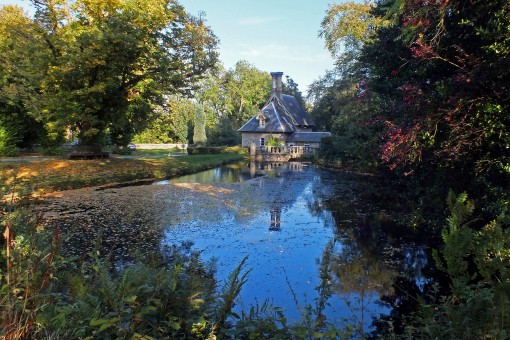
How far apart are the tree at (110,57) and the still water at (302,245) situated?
8.79 metres

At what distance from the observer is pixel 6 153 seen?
2444cm

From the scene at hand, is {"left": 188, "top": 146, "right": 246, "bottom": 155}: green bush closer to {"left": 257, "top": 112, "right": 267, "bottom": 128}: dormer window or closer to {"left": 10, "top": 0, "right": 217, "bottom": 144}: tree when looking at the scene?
{"left": 257, "top": 112, "right": 267, "bottom": 128}: dormer window

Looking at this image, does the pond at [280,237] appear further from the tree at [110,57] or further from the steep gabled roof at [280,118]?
the steep gabled roof at [280,118]

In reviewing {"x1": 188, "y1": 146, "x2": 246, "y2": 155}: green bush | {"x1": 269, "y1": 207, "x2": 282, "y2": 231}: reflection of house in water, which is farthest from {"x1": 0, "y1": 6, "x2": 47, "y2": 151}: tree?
{"x1": 188, "y1": 146, "x2": 246, "y2": 155}: green bush

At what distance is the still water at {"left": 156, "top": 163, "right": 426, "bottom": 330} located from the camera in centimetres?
577

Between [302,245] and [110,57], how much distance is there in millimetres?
15135

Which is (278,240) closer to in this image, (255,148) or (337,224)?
(337,224)

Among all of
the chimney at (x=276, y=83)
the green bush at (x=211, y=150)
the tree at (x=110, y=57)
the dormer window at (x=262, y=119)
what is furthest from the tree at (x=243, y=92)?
the tree at (x=110, y=57)

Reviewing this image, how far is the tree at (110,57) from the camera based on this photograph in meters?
17.5

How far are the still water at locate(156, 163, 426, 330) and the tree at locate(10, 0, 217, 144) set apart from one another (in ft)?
28.8

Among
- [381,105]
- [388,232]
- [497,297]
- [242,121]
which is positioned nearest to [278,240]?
[388,232]

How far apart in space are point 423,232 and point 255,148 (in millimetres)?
33533

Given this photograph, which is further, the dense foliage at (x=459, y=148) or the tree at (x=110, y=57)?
the tree at (x=110, y=57)

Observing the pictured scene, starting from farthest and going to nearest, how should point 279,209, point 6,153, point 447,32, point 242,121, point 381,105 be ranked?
point 242,121
point 6,153
point 381,105
point 279,209
point 447,32
